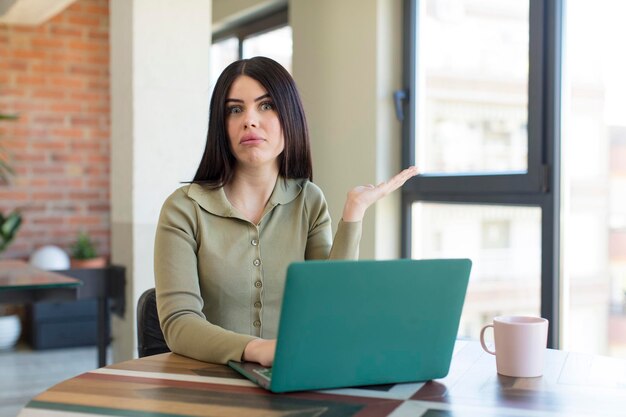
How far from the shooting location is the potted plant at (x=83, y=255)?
4977mm

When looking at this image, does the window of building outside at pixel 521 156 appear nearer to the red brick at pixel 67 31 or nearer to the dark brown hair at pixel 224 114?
the dark brown hair at pixel 224 114

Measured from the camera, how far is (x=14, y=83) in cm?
494

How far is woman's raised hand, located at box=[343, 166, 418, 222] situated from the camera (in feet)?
5.13

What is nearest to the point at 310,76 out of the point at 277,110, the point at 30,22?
the point at 30,22

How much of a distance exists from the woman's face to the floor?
247 centimetres

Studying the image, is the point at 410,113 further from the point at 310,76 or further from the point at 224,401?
the point at 224,401

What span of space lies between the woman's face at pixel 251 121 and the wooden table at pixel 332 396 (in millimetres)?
473

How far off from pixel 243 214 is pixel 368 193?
0.27 m

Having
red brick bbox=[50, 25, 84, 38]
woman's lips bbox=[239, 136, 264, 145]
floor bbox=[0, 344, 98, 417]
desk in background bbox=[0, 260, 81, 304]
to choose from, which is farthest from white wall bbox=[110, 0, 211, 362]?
red brick bbox=[50, 25, 84, 38]

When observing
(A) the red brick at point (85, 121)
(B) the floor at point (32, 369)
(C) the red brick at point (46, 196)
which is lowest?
(B) the floor at point (32, 369)

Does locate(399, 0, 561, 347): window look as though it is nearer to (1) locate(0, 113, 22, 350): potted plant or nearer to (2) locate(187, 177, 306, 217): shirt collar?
(2) locate(187, 177, 306, 217): shirt collar

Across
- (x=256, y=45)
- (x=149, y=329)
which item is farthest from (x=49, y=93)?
(x=149, y=329)

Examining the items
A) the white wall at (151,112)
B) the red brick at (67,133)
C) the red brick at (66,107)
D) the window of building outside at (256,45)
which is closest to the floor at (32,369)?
the white wall at (151,112)

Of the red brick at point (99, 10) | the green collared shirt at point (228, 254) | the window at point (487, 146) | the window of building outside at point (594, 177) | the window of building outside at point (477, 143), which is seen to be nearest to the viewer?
the green collared shirt at point (228, 254)
